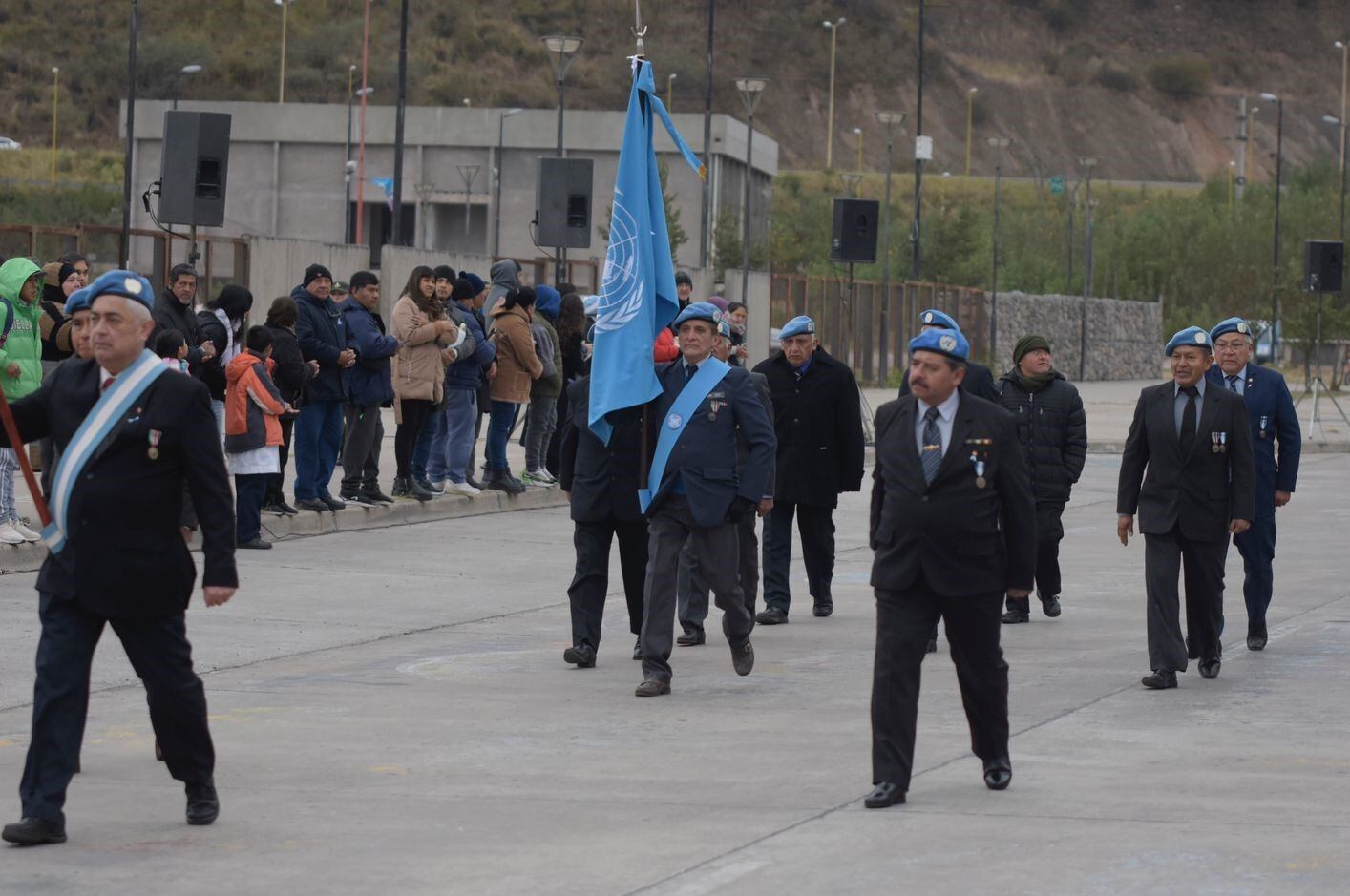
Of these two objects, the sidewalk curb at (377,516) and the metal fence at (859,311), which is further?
the metal fence at (859,311)

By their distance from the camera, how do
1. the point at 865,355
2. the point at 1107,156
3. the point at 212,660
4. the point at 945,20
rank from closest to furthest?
the point at 212,660 → the point at 865,355 → the point at 1107,156 → the point at 945,20

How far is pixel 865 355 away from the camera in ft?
149

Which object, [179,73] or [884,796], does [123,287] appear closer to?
[884,796]

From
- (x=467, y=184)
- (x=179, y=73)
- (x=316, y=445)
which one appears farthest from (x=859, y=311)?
(x=179, y=73)

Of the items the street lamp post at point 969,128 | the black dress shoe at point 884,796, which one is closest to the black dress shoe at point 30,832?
the black dress shoe at point 884,796

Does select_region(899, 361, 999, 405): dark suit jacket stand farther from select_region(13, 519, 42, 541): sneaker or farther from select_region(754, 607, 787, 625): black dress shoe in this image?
select_region(13, 519, 42, 541): sneaker

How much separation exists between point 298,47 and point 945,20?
53.6 meters

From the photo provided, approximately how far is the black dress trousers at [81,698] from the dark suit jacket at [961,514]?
2.47 meters

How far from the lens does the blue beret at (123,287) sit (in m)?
7.21

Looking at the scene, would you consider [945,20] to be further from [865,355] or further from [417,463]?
[417,463]

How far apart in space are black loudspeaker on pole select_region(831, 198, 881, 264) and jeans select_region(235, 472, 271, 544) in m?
15.2

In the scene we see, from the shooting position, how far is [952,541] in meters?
7.92

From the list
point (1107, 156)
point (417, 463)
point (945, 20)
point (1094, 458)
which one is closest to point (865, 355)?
point (1094, 458)

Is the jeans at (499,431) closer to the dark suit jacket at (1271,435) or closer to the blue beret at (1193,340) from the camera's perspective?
the dark suit jacket at (1271,435)
